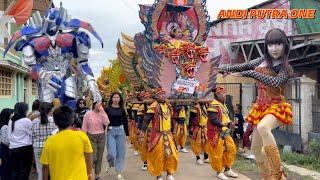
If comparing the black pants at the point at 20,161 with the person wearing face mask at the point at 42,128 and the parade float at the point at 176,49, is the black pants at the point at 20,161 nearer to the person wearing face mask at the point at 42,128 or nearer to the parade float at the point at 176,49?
the person wearing face mask at the point at 42,128

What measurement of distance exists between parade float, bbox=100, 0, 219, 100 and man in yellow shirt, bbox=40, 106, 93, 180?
4.69 m

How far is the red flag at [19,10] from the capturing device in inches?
326

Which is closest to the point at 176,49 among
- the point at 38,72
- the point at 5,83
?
the point at 38,72

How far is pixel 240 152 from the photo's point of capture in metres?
12.5

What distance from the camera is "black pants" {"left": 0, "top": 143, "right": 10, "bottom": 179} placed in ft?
23.8

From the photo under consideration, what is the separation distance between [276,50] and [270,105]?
2.01 feet

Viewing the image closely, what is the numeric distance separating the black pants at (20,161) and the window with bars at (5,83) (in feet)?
31.5

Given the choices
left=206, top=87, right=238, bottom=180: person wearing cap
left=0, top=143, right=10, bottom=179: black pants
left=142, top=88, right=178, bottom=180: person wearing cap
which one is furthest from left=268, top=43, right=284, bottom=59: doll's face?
left=0, top=143, right=10, bottom=179: black pants

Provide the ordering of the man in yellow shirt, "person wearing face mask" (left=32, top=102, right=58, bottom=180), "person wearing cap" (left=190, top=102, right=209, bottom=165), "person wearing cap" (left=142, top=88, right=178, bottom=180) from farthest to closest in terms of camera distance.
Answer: "person wearing cap" (left=190, top=102, right=209, bottom=165)
"person wearing cap" (left=142, top=88, right=178, bottom=180)
"person wearing face mask" (left=32, top=102, right=58, bottom=180)
the man in yellow shirt

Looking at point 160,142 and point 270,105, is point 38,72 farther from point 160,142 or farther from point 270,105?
point 270,105

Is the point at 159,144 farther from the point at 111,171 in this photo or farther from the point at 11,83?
the point at 11,83

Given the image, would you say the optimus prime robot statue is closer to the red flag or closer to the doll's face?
the red flag

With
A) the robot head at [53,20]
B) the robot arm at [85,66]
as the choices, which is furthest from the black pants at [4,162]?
the robot head at [53,20]

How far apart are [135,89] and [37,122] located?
18.1 ft
